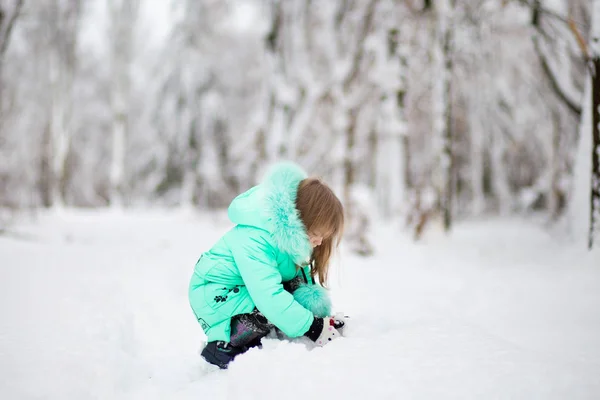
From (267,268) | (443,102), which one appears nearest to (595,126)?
(443,102)

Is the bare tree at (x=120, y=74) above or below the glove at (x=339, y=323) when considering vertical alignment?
above

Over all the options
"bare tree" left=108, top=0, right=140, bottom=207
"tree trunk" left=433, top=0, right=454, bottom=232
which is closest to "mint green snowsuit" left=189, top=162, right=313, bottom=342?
"tree trunk" left=433, top=0, right=454, bottom=232

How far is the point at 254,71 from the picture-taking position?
13922mm

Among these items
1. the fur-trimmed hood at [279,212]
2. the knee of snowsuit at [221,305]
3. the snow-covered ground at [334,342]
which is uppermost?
the fur-trimmed hood at [279,212]

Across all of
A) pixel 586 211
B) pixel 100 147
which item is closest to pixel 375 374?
pixel 586 211

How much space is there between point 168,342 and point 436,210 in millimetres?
5203

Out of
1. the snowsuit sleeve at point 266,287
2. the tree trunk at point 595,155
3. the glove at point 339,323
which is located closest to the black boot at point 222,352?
the snowsuit sleeve at point 266,287

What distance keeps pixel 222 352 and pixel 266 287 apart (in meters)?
0.40

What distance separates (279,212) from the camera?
1.90m

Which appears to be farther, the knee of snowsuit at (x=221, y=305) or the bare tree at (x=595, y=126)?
the bare tree at (x=595, y=126)

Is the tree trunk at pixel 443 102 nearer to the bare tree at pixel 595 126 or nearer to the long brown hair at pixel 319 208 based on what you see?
the bare tree at pixel 595 126

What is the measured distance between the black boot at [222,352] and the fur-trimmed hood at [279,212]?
0.48 metres

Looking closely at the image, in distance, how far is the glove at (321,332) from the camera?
192cm

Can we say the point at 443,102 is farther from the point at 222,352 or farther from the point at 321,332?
the point at 222,352
